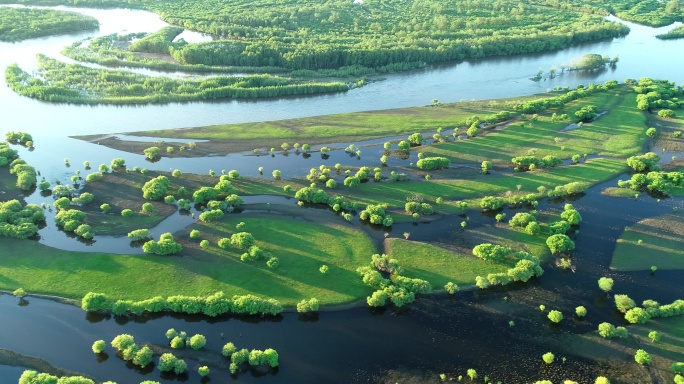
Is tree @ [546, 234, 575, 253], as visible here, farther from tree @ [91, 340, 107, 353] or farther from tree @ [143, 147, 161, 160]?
tree @ [143, 147, 161, 160]

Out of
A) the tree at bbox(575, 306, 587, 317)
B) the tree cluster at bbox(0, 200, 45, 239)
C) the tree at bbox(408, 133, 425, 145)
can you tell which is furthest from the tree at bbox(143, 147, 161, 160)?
the tree at bbox(575, 306, 587, 317)

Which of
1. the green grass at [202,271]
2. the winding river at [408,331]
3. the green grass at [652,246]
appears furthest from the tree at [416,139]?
the green grass at [652,246]

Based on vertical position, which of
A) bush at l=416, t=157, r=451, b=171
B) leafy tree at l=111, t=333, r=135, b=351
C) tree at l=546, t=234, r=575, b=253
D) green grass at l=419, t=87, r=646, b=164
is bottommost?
leafy tree at l=111, t=333, r=135, b=351

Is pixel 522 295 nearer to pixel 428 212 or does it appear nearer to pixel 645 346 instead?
pixel 645 346

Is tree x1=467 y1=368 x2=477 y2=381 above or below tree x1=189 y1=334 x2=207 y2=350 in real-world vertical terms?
below

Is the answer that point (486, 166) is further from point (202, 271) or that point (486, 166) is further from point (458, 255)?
point (202, 271)

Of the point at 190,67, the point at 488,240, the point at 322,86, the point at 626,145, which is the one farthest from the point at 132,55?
the point at 626,145
